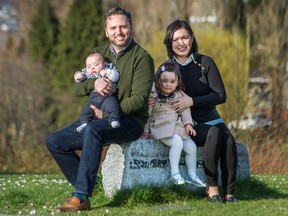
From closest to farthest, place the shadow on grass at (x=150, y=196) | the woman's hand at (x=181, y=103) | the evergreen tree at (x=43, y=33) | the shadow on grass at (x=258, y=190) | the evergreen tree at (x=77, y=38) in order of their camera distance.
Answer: the shadow on grass at (x=150, y=196) < the woman's hand at (x=181, y=103) < the shadow on grass at (x=258, y=190) < the evergreen tree at (x=77, y=38) < the evergreen tree at (x=43, y=33)

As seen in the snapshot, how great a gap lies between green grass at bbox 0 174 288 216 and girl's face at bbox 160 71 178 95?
3.00 ft

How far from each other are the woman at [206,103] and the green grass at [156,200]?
0.26m

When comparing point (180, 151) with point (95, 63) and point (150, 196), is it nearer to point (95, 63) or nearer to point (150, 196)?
point (150, 196)

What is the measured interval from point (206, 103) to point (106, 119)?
3.56 feet

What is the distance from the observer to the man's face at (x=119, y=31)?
25.0 ft

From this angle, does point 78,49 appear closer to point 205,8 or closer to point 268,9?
point 205,8

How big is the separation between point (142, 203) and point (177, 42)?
5.32 ft

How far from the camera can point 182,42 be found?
8031 millimetres

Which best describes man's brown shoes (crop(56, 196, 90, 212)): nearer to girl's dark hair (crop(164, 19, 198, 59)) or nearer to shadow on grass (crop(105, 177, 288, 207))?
shadow on grass (crop(105, 177, 288, 207))

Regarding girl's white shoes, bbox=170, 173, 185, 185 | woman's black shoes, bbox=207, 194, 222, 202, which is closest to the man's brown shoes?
girl's white shoes, bbox=170, 173, 185, 185

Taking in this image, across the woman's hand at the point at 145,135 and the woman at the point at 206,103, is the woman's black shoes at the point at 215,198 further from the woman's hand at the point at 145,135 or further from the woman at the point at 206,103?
the woman's hand at the point at 145,135

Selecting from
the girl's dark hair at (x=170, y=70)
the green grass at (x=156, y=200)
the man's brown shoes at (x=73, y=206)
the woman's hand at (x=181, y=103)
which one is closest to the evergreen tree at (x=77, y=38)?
the green grass at (x=156, y=200)

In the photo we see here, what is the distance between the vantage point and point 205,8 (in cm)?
2508

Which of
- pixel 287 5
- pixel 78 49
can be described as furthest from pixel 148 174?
pixel 78 49
